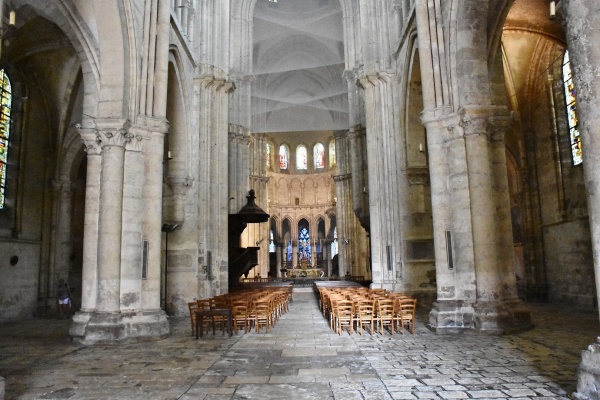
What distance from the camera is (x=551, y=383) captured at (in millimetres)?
6066

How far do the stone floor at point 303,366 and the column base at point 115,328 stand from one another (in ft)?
1.10

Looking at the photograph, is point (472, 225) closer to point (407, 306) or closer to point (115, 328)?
point (407, 306)

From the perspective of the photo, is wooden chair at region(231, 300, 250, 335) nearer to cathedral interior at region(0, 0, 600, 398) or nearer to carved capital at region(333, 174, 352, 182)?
cathedral interior at region(0, 0, 600, 398)

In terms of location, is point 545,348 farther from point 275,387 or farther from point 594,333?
point 275,387

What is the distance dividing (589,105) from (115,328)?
9521 mm

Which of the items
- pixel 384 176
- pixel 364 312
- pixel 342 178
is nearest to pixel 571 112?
pixel 384 176

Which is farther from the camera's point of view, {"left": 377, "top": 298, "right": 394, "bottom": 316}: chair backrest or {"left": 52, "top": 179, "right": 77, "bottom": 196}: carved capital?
{"left": 52, "top": 179, "right": 77, "bottom": 196}: carved capital

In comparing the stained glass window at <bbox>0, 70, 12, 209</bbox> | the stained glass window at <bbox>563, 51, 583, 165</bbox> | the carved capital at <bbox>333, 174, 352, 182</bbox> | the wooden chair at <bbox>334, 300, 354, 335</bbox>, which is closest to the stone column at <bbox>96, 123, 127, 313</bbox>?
the wooden chair at <bbox>334, 300, 354, 335</bbox>

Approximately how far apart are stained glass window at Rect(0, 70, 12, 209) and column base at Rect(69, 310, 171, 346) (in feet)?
29.2

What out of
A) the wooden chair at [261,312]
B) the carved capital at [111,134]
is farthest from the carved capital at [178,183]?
the wooden chair at [261,312]

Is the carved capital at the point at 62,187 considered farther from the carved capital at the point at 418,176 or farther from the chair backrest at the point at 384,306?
the chair backrest at the point at 384,306

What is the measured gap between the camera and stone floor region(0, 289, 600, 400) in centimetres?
589

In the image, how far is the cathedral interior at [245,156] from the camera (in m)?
10.9

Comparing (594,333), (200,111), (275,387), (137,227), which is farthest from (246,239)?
(275,387)
